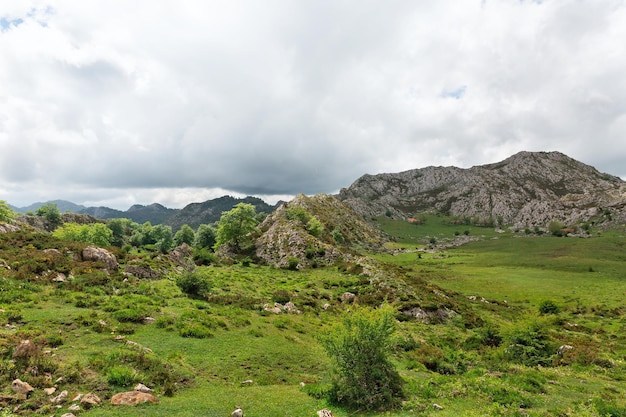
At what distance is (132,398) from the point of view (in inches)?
503

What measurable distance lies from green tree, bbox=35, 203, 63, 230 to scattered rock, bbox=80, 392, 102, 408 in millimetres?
184087

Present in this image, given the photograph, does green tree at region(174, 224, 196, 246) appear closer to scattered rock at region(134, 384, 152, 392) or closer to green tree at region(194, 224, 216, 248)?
green tree at region(194, 224, 216, 248)

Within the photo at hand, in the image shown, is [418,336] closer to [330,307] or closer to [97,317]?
[330,307]

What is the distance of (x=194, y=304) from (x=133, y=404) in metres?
19.0

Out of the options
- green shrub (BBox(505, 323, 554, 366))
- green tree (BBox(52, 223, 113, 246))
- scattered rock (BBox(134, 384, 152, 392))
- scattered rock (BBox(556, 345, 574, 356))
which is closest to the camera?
scattered rock (BBox(134, 384, 152, 392))

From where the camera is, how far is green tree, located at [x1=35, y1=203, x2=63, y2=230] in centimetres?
15050

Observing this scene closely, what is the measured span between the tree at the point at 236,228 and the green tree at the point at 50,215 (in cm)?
11860

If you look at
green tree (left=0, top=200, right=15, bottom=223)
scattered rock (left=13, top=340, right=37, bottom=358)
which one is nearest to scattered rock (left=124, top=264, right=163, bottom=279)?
scattered rock (left=13, top=340, right=37, bottom=358)

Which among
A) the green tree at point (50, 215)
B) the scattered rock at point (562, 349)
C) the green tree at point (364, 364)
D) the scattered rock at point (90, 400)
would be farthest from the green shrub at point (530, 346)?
the green tree at point (50, 215)

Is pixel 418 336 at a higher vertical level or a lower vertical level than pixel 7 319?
lower

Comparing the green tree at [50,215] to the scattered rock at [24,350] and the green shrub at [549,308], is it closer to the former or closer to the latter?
the scattered rock at [24,350]

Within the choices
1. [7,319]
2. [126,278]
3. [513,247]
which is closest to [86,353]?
[7,319]

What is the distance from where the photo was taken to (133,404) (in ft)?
41.1

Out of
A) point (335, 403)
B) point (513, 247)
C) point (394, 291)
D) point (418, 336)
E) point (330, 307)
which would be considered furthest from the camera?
point (513, 247)
